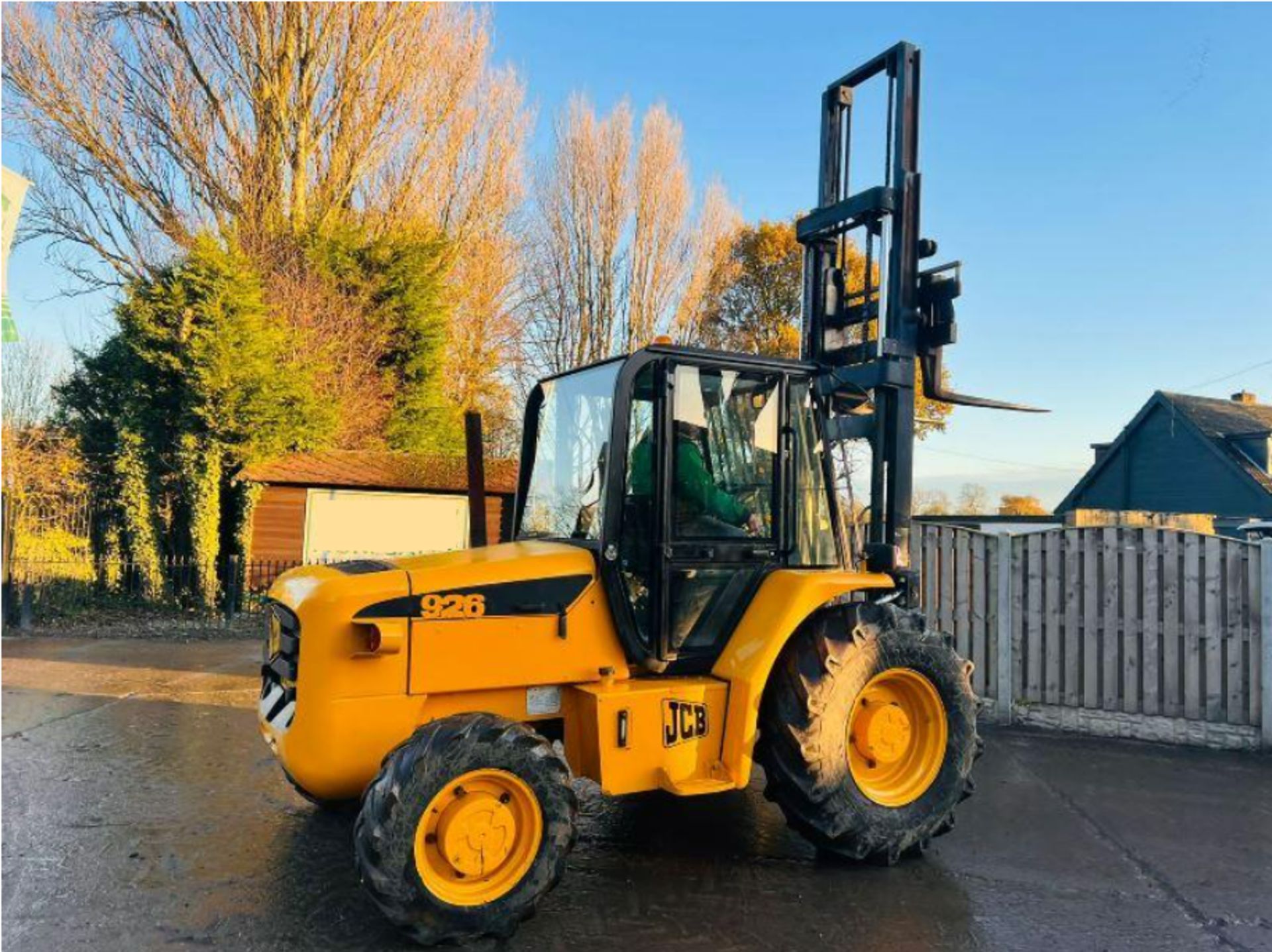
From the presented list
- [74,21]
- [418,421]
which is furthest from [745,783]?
[74,21]

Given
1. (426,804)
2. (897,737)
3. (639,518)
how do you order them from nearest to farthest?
1. (426,804)
2. (639,518)
3. (897,737)

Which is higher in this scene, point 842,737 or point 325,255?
point 325,255

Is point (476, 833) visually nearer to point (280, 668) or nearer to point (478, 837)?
point (478, 837)

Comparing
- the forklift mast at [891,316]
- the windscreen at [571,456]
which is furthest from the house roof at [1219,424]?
the windscreen at [571,456]

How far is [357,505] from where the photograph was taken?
49.3ft

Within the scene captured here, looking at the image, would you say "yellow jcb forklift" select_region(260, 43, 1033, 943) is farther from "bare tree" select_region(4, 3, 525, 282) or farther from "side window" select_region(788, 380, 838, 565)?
"bare tree" select_region(4, 3, 525, 282)

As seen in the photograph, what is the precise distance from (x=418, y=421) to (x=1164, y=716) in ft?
50.6

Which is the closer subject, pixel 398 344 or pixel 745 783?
pixel 745 783

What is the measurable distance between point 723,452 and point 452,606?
1540 millimetres

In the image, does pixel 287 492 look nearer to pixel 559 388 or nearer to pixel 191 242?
pixel 191 242

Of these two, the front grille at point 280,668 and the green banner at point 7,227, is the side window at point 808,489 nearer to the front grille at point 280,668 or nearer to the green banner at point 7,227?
the front grille at point 280,668

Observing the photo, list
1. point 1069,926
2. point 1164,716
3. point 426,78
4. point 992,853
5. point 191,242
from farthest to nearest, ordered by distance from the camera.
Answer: point 426,78, point 191,242, point 1164,716, point 992,853, point 1069,926

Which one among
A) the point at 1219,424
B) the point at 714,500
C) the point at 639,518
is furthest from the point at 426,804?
the point at 1219,424

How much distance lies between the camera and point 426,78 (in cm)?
2098
